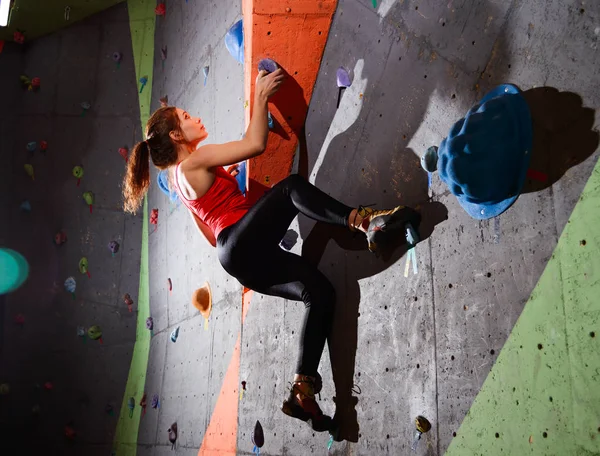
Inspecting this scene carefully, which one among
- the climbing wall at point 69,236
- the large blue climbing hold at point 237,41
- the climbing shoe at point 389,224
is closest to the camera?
the climbing shoe at point 389,224

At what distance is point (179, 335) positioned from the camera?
3824 mm

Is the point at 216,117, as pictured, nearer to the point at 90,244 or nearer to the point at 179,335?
the point at 179,335

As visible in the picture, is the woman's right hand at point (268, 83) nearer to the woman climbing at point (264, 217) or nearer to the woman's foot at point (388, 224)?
the woman climbing at point (264, 217)

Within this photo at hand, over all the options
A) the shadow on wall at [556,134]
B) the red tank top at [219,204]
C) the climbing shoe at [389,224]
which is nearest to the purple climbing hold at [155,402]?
the red tank top at [219,204]

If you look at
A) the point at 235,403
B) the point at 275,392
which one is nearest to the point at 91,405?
the point at 235,403

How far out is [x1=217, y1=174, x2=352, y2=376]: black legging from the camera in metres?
2.03

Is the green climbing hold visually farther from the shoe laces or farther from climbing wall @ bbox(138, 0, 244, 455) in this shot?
the shoe laces

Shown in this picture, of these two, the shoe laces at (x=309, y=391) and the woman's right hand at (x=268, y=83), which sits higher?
the woman's right hand at (x=268, y=83)

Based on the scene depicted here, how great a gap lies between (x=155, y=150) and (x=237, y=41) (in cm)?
86

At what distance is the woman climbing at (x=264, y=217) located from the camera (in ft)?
6.63

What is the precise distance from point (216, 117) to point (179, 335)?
1.47m

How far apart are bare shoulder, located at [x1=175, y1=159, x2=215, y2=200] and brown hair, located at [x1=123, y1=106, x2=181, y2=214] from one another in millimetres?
210

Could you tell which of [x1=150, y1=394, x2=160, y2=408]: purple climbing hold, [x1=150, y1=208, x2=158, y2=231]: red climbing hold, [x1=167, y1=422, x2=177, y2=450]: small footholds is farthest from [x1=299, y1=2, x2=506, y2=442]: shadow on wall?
[x1=150, y1=208, x2=158, y2=231]: red climbing hold

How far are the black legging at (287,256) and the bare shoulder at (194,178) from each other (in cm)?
19
